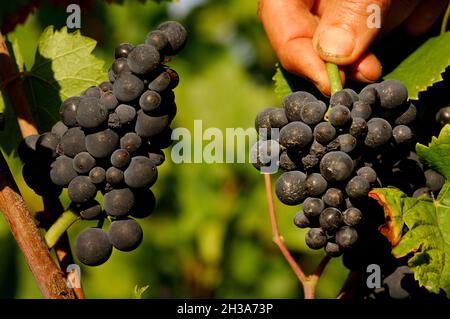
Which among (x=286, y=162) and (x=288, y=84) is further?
(x=288, y=84)

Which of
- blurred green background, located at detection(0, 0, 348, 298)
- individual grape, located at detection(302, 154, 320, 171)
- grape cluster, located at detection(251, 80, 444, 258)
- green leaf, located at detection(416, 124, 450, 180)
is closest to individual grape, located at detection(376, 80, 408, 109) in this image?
grape cluster, located at detection(251, 80, 444, 258)

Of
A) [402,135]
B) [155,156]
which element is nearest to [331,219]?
[402,135]

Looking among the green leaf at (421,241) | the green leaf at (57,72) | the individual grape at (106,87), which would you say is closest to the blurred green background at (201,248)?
the green leaf at (57,72)

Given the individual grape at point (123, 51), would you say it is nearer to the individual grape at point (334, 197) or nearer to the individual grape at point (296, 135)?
the individual grape at point (296, 135)

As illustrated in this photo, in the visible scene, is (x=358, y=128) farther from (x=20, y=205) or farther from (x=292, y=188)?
(x=20, y=205)

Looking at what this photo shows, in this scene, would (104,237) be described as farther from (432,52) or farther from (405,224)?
(432,52)
